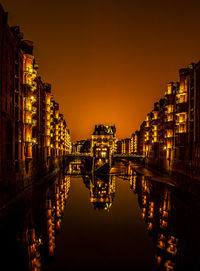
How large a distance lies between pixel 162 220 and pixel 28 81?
98.5 feet

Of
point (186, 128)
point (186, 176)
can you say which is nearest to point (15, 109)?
point (186, 176)

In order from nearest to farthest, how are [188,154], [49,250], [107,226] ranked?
[49,250]
[107,226]
[188,154]

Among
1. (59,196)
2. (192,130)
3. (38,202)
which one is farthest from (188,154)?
(38,202)

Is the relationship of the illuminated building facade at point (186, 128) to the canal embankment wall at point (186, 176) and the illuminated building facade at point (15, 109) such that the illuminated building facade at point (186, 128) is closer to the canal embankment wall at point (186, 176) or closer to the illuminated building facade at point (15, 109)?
the canal embankment wall at point (186, 176)

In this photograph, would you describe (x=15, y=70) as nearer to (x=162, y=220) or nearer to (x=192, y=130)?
(x=162, y=220)

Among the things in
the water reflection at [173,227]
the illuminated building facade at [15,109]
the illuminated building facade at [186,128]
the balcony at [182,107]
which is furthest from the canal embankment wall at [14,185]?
the balcony at [182,107]

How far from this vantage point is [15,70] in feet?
120

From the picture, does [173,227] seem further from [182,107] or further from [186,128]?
[182,107]

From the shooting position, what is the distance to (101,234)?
23641 mm

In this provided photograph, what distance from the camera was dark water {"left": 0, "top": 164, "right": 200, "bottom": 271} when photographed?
56.3 ft

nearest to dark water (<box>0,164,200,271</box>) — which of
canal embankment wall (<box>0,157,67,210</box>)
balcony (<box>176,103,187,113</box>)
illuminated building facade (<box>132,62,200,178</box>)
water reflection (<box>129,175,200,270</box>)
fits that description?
water reflection (<box>129,175,200,270</box>)

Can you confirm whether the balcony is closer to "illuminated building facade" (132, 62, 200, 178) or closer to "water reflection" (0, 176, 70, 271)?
"illuminated building facade" (132, 62, 200, 178)

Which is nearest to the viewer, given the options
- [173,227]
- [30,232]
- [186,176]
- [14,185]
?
[30,232]

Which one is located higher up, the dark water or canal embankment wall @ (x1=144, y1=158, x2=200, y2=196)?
canal embankment wall @ (x1=144, y1=158, x2=200, y2=196)
